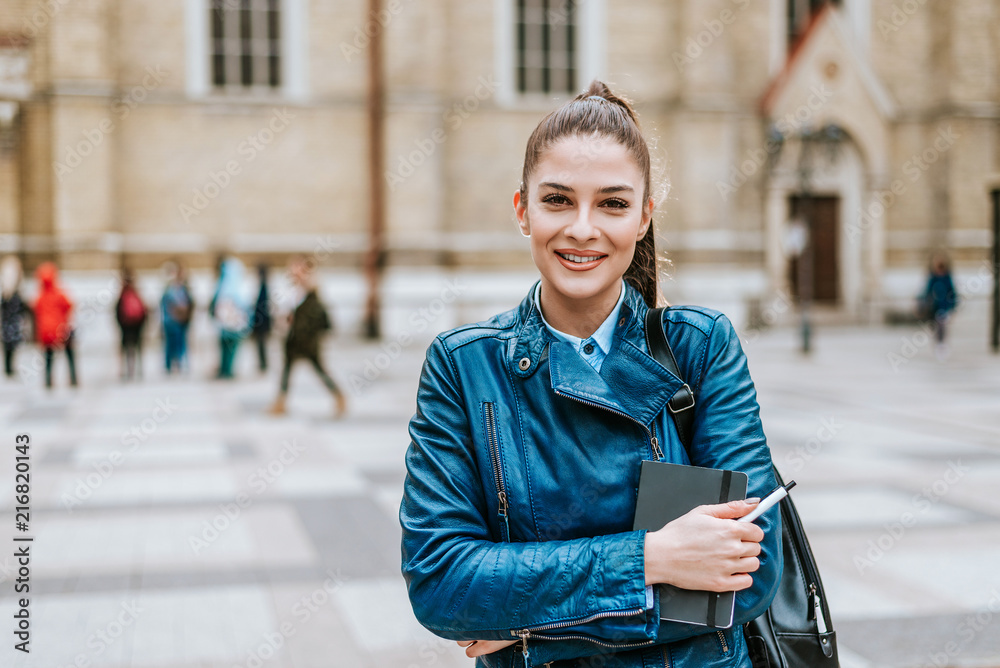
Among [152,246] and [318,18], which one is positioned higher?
[318,18]

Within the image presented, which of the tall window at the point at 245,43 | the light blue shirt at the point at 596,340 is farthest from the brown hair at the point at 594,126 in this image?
the tall window at the point at 245,43

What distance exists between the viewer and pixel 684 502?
1.64 m

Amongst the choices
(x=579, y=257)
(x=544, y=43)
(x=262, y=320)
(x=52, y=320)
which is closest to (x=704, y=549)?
(x=579, y=257)

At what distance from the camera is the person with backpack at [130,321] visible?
15.9 metres

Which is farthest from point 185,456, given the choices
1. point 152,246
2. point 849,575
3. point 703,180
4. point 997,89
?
point 997,89

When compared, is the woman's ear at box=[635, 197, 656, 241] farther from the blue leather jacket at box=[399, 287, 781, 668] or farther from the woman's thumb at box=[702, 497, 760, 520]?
the woman's thumb at box=[702, 497, 760, 520]

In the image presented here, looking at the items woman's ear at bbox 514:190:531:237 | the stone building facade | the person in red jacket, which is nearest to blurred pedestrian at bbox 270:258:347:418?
the person in red jacket

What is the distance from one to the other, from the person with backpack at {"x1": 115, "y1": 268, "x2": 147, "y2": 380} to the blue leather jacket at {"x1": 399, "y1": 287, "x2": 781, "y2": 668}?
15213mm

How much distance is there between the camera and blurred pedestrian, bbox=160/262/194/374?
1611cm

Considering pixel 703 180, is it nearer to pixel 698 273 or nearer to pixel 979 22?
pixel 698 273

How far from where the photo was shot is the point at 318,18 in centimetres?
2192

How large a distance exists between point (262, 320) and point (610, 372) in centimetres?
1672

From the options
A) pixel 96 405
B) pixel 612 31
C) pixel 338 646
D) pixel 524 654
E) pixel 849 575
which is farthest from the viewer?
pixel 612 31

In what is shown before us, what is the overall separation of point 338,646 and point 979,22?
25.3m
